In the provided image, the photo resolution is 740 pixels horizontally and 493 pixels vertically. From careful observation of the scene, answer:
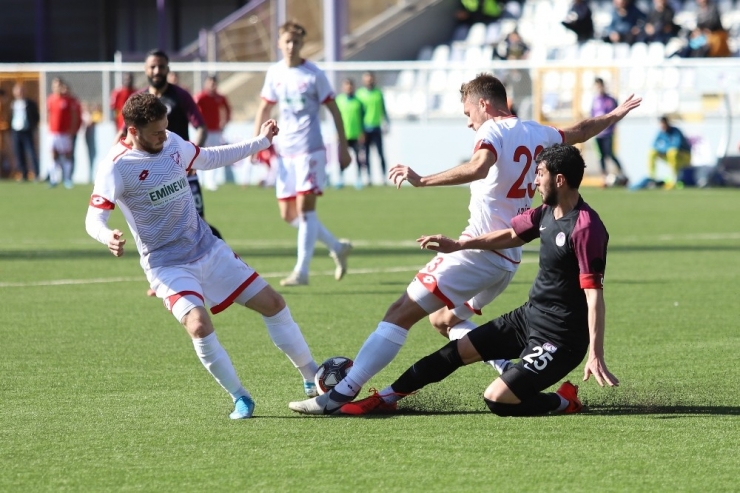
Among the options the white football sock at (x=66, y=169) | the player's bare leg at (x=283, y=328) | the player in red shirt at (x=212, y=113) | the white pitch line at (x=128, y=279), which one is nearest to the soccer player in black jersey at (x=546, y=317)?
the player's bare leg at (x=283, y=328)

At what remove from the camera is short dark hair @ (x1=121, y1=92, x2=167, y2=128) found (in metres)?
6.23

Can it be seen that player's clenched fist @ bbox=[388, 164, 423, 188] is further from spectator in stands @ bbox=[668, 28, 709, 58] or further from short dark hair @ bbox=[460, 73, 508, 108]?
spectator in stands @ bbox=[668, 28, 709, 58]

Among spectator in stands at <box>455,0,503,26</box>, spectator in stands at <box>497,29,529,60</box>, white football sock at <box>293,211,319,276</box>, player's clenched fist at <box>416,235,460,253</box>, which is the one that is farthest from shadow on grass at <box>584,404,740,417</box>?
spectator in stands at <box>455,0,503,26</box>

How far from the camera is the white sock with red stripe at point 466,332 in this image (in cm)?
710

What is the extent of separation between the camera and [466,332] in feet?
23.5

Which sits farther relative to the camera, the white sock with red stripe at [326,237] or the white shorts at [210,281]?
the white sock with red stripe at [326,237]

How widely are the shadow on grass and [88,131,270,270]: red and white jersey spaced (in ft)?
7.16

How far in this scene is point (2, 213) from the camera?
67.1 ft

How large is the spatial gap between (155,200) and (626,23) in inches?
975

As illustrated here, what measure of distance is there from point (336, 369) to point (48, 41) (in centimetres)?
3530

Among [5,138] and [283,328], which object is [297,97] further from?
[5,138]

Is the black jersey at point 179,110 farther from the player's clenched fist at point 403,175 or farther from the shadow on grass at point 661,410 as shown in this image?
the shadow on grass at point 661,410

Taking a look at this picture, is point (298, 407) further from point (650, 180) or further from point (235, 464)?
point (650, 180)

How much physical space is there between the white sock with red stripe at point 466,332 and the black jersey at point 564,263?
0.84 m
